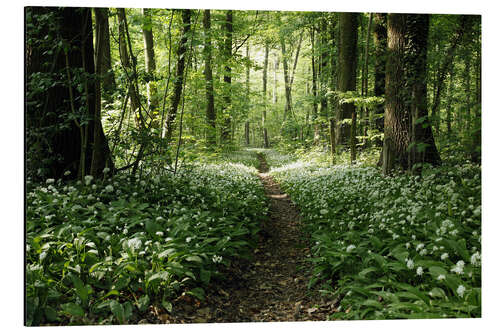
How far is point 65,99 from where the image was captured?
498 cm

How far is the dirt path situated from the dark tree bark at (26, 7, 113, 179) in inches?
113

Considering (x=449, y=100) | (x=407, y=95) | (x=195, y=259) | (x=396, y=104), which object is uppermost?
(x=407, y=95)

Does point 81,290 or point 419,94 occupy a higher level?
point 419,94

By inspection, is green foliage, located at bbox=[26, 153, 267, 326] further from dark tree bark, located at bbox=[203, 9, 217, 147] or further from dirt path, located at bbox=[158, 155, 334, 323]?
dark tree bark, located at bbox=[203, 9, 217, 147]

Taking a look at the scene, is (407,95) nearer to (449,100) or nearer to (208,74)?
(449,100)

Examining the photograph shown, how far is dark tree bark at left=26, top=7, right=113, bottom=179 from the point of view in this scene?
4.53m

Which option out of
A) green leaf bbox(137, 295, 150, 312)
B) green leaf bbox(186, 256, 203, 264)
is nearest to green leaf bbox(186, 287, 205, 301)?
green leaf bbox(186, 256, 203, 264)

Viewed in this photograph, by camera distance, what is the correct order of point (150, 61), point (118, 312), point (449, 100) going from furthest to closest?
point (150, 61) → point (449, 100) → point (118, 312)

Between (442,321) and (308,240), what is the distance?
8.73 ft

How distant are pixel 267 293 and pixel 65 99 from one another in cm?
406

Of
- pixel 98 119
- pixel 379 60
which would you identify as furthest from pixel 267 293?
pixel 379 60

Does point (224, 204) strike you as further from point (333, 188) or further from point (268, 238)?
point (333, 188)

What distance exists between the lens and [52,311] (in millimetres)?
2594

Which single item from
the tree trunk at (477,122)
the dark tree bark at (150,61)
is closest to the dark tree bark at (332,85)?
the dark tree bark at (150,61)
